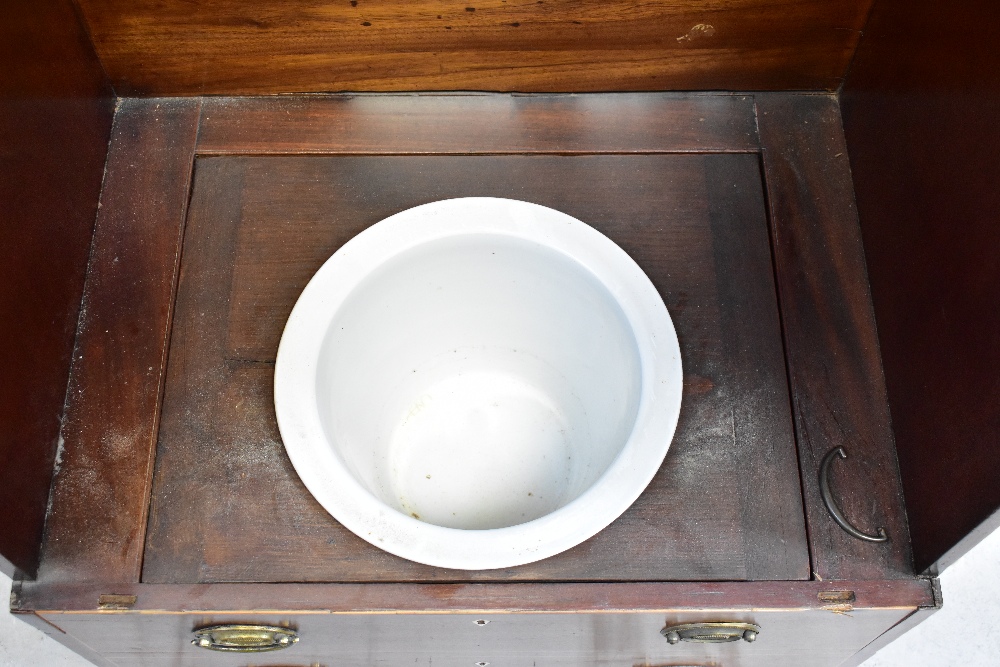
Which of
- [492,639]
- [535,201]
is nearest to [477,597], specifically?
[492,639]

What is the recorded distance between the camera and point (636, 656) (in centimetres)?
127

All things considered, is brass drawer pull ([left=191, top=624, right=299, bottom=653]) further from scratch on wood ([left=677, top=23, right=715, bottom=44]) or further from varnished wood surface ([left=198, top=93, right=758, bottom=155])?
scratch on wood ([left=677, top=23, right=715, bottom=44])

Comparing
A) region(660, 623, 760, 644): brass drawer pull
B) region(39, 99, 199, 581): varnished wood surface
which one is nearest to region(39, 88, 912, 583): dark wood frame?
region(39, 99, 199, 581): varnished wood surface

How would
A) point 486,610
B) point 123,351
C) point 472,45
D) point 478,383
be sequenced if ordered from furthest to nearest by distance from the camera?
point 478,383
point 472,45
point 123,351
point 486,610

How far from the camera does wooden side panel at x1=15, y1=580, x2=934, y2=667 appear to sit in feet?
3.27

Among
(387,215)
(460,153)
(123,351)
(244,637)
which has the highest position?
(460,153)

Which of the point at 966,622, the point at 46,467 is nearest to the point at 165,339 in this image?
the point at 46,467

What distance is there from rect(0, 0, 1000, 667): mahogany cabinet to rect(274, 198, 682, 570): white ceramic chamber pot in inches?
2.0

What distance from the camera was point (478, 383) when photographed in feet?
4.90

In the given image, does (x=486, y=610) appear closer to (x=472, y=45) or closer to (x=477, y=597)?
(x=477, y=597)

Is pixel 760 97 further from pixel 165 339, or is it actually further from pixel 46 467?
pixel 46 467

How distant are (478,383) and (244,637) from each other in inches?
23.3

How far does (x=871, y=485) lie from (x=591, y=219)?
509mm

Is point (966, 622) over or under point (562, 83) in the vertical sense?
under
